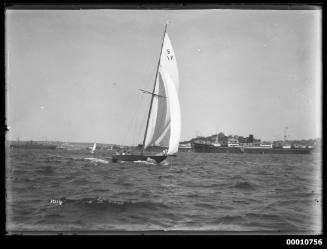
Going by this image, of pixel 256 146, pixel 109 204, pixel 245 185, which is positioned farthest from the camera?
pixel 256 146

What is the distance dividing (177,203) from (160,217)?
0.69 meters

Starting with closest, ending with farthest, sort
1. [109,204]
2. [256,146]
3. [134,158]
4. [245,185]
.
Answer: [109,204] < [245,185] < [134,158] < [256,146]

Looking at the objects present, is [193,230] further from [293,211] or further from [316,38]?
[316,38]

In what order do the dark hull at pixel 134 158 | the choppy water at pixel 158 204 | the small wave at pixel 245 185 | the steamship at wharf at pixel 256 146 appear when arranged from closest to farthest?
the choppy water at pixel 158 204 → the small wave at pixel 245 185 → the steamship at wharf at pixel 256 146 → the dark hull at pixel 134 158

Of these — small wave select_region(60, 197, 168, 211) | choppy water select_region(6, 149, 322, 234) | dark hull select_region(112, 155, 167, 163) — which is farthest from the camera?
dark hull select_region(112, 155, 167, 163)

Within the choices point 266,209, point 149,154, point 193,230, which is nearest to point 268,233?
point 266,209

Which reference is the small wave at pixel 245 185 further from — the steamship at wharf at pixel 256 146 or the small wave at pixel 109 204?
the small wave at pixel 109 204

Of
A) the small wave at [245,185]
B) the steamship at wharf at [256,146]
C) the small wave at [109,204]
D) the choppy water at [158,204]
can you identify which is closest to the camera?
the choppy water at [158,204]

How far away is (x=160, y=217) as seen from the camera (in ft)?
26.1

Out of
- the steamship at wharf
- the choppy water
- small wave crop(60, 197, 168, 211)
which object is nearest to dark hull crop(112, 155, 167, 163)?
the steamship at wharf

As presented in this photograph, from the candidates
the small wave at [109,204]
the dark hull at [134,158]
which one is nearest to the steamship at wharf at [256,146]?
the dark hull at [134,158]

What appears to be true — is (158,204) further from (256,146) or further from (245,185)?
(256,146)

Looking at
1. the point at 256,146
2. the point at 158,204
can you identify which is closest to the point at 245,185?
the point at 158,204

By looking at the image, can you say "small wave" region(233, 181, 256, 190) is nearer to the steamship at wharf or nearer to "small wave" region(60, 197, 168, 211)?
the steamship at wharf
